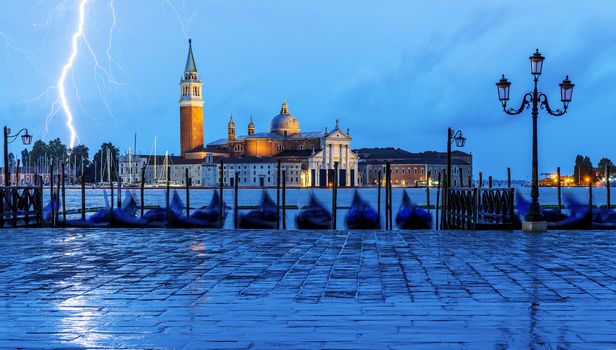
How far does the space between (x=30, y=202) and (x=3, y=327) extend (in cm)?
1565

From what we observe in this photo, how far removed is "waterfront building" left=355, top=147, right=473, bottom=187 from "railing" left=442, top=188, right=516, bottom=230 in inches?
5374

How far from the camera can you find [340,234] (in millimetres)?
15586

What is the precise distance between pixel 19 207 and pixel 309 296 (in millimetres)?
14940

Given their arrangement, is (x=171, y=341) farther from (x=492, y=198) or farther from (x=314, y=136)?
(x=314, y=136)

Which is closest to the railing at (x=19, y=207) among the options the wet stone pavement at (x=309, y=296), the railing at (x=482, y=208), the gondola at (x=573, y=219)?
the wet stone pavement at (x=309, y=296)

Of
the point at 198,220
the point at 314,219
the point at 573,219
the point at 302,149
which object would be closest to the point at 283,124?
the point at 302,149

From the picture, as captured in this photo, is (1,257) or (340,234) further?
(340,234)

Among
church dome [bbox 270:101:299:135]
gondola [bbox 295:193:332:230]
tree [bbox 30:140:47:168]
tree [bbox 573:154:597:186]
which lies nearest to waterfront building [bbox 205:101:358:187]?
church dome [bbox 270:101:299:135]

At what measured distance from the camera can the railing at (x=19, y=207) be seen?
18.8 metres

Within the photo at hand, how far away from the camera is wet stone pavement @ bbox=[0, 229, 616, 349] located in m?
5.11

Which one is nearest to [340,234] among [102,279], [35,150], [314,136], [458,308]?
[102,279]

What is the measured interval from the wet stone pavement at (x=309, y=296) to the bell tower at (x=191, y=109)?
13707 centimetres

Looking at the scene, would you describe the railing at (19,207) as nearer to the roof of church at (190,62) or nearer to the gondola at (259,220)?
the gondola at (259,220)

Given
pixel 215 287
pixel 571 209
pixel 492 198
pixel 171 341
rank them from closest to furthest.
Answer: pixel 171 341
pixel 215 287
pixel 492 198
pixel 571 209
